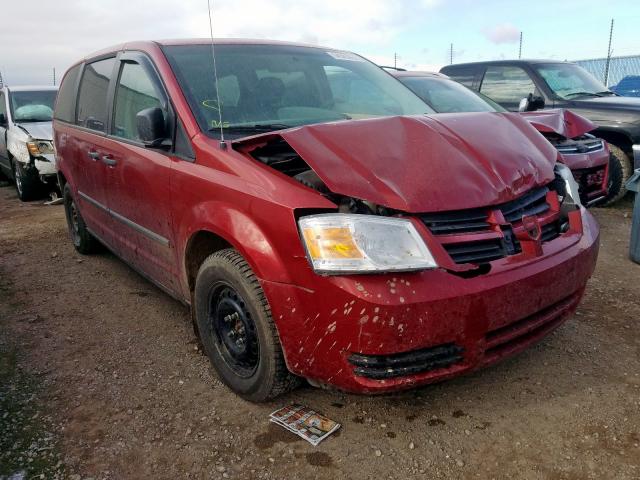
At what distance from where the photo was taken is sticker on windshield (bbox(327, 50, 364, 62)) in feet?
11.4

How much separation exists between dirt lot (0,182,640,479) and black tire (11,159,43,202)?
4.80m

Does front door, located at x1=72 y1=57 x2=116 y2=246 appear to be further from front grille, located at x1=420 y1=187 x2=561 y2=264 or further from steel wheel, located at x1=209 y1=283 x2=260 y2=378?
front grille, located at x1=420 y1=187 x2=561 y2=264

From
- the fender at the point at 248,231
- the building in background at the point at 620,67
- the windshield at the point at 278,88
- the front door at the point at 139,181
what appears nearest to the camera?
the fender at the point at 248,231

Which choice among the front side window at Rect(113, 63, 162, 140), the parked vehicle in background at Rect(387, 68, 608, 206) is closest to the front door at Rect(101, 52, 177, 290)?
the front side window at Rect(113, 63, 162, 140)

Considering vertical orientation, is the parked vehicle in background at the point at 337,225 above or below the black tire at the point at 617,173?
above

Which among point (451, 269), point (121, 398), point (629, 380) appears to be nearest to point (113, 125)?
point (121, 398)

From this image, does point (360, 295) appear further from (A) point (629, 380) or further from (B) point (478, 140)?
(A) point (629, 380)

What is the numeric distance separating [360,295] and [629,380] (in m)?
1.60

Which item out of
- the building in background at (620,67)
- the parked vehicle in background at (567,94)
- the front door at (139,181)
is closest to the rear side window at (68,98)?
the front door at (139,181)

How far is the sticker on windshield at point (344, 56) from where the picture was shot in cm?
346

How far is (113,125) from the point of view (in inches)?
134

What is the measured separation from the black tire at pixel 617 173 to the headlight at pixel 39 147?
285 inches

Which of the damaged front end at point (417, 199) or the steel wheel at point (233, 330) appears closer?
the damaged front end at point (417, 199)

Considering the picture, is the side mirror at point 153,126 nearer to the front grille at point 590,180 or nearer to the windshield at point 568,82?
the front grille at point 590,180
